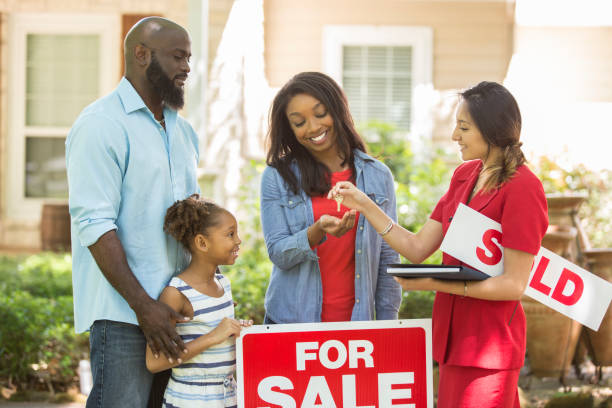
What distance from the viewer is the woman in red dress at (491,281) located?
8.03 ft

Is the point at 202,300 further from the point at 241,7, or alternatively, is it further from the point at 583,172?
the point at 241,7

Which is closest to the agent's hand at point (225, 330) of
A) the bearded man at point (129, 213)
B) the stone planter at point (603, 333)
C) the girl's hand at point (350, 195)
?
the bearded man at point (129, 213)

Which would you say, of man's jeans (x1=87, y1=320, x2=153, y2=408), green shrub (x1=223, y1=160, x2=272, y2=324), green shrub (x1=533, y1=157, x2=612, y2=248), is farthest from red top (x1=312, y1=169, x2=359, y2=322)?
green shrub (x1=533, y1=157, x2=612, y2=248)

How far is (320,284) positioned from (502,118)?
97 cm

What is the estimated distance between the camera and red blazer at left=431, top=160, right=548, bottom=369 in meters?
2.44

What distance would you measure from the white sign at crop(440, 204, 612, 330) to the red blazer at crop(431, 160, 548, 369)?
0.20 feet

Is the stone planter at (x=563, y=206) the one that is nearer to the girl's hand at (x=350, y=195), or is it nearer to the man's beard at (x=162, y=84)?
the girl's hand at (x=350, y=195)

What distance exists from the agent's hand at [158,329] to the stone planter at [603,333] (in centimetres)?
339

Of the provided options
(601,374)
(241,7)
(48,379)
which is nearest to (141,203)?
(48,379)

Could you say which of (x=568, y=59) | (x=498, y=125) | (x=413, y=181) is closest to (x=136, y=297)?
(x=498, y=125)

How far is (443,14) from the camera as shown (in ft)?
31.5

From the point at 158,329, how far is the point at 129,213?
415mm

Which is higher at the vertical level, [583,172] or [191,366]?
[583,172]

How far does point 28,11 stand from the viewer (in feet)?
32.6
